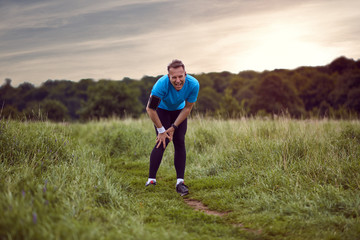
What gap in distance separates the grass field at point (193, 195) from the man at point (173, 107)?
0.61 metres

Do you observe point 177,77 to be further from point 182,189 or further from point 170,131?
point 182,189

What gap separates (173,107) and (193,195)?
159 cm

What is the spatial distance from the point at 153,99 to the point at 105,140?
5748mm

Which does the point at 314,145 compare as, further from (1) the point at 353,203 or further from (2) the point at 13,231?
(2) the point at 13,231

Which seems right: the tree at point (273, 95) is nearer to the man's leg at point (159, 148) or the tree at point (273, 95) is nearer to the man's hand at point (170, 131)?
the man's leg at point (159, 148)

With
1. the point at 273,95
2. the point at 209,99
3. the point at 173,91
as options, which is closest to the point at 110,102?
the point at 209,99

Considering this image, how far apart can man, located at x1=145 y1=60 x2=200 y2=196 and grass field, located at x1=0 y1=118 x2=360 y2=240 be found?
0.61 metres

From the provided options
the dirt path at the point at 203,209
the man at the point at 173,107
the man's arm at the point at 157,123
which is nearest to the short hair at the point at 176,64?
the man at the point at 173,107

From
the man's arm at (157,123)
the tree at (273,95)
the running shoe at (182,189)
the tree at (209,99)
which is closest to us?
the man's arm at (157,123)

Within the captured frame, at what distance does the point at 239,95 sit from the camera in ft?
186

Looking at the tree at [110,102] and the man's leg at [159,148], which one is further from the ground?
the tree at [110,102]

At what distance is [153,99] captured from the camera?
4.54 meters

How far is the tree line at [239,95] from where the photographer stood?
42312 millimetres

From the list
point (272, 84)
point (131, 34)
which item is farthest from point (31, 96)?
point (131, 34)
